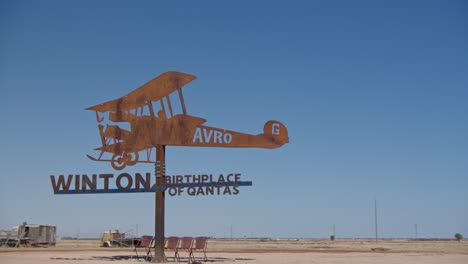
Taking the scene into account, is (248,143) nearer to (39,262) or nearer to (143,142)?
(143,142)

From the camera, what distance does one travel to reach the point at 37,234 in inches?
1964

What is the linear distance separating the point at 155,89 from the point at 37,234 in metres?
29.2

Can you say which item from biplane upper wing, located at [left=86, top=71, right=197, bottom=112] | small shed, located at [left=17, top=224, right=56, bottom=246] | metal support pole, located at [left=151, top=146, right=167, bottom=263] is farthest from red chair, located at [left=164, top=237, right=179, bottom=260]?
small shed, located at [left=17, top=224, right=56, bottom=246]

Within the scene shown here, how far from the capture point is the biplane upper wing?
2653cm

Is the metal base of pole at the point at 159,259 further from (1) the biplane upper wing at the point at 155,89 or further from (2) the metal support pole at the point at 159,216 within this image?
(1) the biplane upper wing at the point at 155,89

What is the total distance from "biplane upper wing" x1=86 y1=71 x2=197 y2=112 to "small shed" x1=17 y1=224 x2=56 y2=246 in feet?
87.5

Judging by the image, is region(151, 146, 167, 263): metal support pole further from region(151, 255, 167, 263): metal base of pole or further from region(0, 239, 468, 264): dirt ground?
region(0, 239, 468, 264): dirt ground

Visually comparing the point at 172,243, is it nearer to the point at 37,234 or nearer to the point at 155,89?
the point at 155,89

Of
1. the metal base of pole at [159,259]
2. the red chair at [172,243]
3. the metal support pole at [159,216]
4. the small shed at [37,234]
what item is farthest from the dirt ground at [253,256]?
the small shed at [37,234]

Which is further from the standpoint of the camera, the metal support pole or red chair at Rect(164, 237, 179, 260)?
the metal support pole

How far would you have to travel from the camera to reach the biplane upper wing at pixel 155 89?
26531 mm

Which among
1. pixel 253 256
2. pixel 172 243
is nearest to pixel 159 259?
pixel 172 243

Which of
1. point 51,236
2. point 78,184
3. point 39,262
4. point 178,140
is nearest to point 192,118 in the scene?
point 178,140

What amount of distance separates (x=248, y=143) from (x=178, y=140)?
3.31 metres
